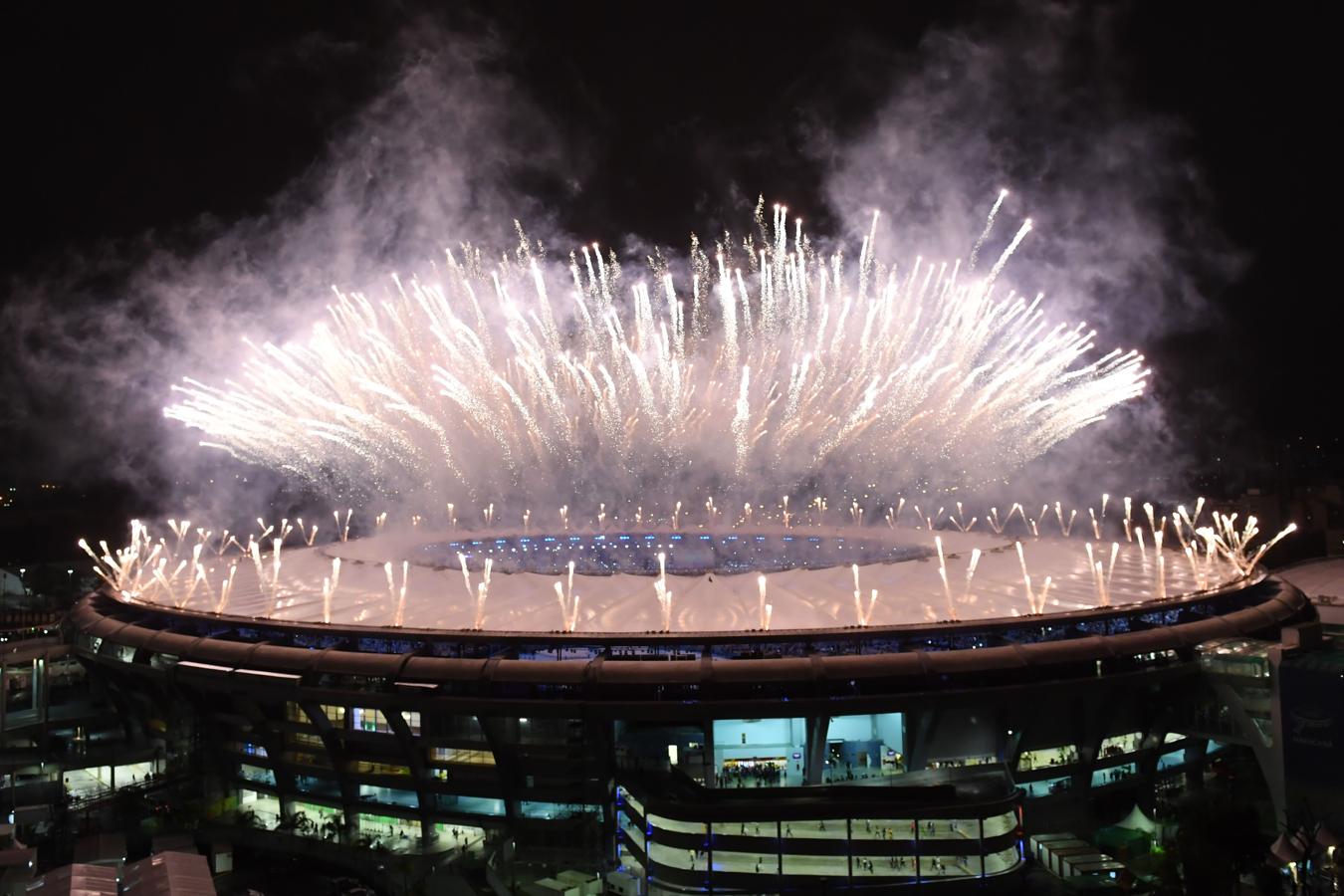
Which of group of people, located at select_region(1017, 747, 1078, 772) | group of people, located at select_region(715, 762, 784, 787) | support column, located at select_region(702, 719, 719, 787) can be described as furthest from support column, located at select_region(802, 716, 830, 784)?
group of people, located at select_region(1017, 747, 1078, 772)

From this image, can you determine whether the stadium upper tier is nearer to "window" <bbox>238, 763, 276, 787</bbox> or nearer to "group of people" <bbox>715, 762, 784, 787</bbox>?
"group of people" <bbox>715, 762, 784, 787</bbox>

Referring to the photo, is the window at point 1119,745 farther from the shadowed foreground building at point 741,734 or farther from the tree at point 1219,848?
the tree at point 1219,848

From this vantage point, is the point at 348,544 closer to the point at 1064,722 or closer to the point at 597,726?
the point at 597,726

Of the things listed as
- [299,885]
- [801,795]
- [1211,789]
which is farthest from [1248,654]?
[299,885]

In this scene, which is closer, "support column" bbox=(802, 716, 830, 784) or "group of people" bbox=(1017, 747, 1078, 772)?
"support column" bbox=(802, 716, 830, 784)

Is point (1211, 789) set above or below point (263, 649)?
below
